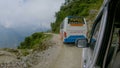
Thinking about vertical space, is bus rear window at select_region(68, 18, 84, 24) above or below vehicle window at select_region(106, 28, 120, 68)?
below

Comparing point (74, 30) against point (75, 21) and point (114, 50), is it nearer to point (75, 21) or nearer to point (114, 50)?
point (75, 21)

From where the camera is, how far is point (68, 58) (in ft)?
59.1

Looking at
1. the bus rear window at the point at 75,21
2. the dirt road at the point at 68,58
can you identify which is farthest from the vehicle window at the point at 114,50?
the bus rear window at the point at 75,21

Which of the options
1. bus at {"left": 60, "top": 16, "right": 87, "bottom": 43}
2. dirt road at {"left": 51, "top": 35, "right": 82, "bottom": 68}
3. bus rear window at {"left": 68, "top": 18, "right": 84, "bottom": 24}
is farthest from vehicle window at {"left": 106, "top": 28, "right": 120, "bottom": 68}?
bus rear window at {"left": 68, "top": 18, "right": 84, "bottom": 24}

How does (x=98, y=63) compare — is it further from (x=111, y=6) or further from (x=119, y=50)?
(x=111, y=6)

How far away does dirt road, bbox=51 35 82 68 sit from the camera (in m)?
16.0

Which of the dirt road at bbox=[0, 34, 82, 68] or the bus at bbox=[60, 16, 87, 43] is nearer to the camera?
the dirt road at bbox=[0, 34, 82, 68]

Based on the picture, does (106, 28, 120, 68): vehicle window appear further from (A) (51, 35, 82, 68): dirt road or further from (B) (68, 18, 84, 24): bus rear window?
(B) (68, 18, 84, 24): bus rear window

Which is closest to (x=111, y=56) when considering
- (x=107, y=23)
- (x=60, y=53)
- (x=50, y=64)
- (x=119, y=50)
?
(x=119, y=50)

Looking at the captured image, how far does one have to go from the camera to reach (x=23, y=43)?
190ft

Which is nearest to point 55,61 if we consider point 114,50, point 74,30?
point 74,30

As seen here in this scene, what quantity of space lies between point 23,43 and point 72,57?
132 feet

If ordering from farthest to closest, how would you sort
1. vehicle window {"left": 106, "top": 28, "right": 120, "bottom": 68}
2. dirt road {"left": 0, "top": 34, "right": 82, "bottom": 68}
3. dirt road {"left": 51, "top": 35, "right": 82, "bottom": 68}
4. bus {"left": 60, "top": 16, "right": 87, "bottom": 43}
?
1. bus {"left": 60, "top": 16, "right": 87, "bottom": 43}
2. dirt road {"left": 0, "top": 34, "right": 82, "bottom": 68}
3. dirt road {"left": 51, "top": 35, "right": 82, "bottom": 68}
4. vehicle window {"left": 106, "top": 28, "right": 120, "bottom": 68}

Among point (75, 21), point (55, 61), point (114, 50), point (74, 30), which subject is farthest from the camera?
point (75, 21)
